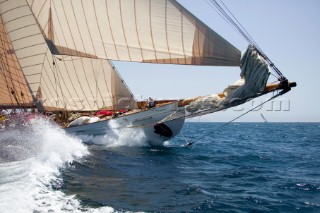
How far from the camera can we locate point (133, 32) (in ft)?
42.5

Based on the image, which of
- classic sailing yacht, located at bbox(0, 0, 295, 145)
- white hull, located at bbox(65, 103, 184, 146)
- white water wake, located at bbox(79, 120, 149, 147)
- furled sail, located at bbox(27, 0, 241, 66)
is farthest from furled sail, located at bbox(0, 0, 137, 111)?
furled sail, located at bbox(27, 0, 241, 66)

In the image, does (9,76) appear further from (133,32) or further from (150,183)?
(150,183)

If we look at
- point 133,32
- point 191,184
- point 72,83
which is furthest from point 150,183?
point 72,83

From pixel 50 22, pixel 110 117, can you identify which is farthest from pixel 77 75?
pixel 50 22

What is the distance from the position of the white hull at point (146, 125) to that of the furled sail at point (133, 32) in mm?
5628

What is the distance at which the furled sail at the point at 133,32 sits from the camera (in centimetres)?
1159

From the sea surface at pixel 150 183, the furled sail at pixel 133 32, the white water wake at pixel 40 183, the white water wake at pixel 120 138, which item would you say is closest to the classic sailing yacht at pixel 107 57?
the furled sail at pixel 133 32

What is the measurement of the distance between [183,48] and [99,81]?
9690 mm

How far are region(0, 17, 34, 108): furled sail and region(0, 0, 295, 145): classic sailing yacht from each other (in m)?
0.07

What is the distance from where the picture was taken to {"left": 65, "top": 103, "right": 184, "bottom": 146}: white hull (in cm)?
1888

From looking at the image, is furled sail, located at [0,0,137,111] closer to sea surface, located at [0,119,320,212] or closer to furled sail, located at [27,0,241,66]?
furled sail, located at [27,0,241,66]

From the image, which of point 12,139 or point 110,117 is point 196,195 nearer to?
point 110,117

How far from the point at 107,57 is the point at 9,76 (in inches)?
466

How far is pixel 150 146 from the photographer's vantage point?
20.6 meters
